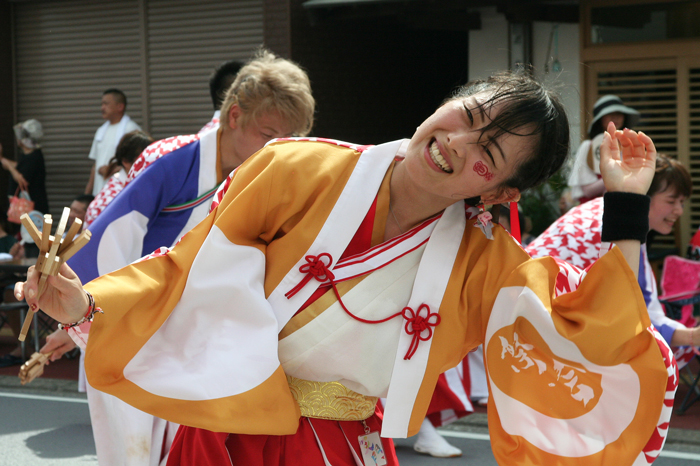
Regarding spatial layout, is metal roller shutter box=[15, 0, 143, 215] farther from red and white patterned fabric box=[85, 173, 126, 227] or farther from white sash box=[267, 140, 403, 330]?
white sash box=[267, 140, 403, 330]

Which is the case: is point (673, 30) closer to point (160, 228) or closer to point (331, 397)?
point (160, 228)

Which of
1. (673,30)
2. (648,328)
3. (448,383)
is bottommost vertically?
(448,383)

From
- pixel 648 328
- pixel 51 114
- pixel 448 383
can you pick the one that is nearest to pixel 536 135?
pixel 648 328

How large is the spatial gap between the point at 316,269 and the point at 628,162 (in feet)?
2.40

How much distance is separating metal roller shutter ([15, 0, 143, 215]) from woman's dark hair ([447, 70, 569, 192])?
26.1 feet

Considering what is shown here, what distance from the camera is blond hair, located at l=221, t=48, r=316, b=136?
9.12 ft

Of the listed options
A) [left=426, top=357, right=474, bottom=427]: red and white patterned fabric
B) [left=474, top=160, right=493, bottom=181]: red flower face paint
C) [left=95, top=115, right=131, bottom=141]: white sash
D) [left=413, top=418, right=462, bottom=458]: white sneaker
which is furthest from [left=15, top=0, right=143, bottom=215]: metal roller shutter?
[left=474, top=160, right=493, bottom=181]: red flower face paint

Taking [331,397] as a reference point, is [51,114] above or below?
above

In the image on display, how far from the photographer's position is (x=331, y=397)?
1.81 metres

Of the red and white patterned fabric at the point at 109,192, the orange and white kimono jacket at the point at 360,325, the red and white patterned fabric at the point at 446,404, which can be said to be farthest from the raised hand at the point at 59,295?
the red and white patterned fabric at the point at 109,192

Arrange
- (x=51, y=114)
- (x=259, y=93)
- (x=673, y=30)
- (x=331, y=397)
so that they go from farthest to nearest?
(x=51, y=114) < (x=673, y=30) < (x=259, y=93) < (x=331, y=397)

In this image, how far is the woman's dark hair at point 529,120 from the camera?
1.68 metres

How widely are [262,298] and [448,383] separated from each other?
8.28 feet

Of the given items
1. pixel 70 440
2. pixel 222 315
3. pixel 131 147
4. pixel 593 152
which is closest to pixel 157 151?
pixel 222 315
